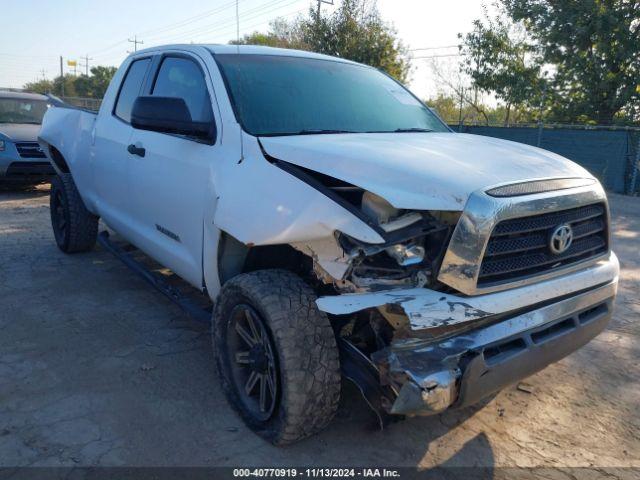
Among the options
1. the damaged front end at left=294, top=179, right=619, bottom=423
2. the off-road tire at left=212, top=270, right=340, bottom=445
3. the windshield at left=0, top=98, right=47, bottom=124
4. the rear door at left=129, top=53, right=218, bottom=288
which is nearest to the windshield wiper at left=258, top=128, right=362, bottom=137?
the rear door at left=129, top=53, right=218, bottom=288

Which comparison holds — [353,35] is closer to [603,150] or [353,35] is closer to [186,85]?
[603,150]

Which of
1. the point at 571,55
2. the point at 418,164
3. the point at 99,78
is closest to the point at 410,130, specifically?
the point at 418,164

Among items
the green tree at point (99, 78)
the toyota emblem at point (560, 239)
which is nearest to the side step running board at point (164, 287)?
the toyota emblem at point (560, 239)

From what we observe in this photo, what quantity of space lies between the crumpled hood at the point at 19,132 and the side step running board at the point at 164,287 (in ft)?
18.7

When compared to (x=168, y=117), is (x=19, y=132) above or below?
below

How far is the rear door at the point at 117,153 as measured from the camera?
4344mm

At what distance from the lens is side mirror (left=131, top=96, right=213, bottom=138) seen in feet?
10.1

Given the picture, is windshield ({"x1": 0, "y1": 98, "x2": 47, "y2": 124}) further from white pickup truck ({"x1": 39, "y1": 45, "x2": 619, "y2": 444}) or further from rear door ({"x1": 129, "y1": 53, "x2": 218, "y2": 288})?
white pickup truck ({"x1": 39, "y1": 45, "x2": 619, "y2": 444})

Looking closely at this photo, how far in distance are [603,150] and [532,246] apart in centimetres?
1328

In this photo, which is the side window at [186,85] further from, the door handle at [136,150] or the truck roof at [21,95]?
the truck roof at [21,95]

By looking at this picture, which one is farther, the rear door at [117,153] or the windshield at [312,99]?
the rear door at [117,153]

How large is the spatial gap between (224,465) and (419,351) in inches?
44.1

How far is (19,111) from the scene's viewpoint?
36.1ft

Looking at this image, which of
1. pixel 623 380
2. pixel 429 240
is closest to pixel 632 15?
pixel 623 380
